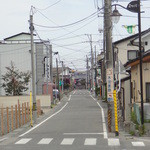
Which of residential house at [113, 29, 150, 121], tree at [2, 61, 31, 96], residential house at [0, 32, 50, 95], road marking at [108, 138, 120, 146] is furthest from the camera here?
residential house at [0, 32, 50, 95]

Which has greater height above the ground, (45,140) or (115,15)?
(115,15)

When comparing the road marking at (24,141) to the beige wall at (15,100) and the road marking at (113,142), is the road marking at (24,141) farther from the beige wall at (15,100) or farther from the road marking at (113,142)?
the beige wall at (15,100)

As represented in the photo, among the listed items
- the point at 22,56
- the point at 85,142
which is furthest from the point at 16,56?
the point at 85,142

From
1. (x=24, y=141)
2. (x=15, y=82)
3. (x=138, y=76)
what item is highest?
(x=15, y=82)

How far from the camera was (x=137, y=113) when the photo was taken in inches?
712

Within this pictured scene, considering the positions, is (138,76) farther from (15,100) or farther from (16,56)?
(16,56)

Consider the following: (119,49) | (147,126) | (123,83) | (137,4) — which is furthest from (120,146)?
(119,49)

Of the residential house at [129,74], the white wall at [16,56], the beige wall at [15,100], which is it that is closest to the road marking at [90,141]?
the residential house at [129,74]

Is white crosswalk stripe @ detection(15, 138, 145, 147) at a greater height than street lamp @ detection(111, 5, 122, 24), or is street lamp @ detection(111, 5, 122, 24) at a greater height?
street lamp @ detection(111, 5, 122, 24)

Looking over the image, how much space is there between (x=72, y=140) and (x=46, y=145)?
1.67 m

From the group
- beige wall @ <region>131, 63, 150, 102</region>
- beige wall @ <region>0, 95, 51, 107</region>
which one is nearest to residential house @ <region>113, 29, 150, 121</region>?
beige wall @ <region>131, 63, 150, 102</region>

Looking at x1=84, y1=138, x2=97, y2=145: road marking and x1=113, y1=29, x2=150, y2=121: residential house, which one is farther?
x1=113, y1=29, x2=150, y2=121: residential house

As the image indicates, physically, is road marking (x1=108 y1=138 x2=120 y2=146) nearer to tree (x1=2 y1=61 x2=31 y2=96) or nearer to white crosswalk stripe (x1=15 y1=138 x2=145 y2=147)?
white crosswalk stripe (x1=15 y1=138 x2=145 y2=147)

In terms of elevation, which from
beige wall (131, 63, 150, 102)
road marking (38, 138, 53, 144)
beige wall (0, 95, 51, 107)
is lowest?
road marking (38, 138, 53, 144)
